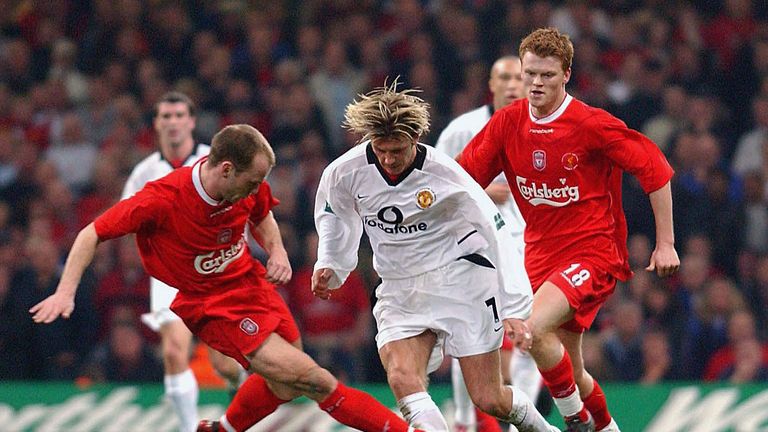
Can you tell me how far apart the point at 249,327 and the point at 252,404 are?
1.55 feet

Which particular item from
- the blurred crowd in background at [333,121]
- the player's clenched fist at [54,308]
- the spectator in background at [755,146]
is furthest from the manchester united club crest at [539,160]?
the spectator in background at [755,146]

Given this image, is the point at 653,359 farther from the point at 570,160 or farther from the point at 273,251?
the point at 273,251

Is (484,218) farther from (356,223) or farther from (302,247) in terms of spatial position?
(302,247)

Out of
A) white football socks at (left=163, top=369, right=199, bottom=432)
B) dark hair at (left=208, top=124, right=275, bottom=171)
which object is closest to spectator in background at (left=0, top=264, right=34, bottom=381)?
white football socks at (left=163, top=369, right=199, bottom=432)

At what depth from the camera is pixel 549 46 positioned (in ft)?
23.8

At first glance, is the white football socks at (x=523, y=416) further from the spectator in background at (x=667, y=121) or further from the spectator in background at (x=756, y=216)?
the spectator in background at (x=667, y=121)

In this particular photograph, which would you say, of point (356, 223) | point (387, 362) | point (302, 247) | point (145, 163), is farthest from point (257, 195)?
point (302, 247)

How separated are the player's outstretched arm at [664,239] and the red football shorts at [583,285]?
33 centimetres

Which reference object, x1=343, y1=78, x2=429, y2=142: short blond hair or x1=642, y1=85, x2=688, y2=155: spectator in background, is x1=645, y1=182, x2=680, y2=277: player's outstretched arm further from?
x1=642, y1=85, x2=688, y2=155: spectator in background

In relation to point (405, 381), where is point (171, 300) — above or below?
above

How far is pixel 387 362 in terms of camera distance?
22.7ft

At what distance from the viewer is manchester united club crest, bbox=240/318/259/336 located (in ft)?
24.5

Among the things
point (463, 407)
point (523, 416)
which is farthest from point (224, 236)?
point (463, 407)

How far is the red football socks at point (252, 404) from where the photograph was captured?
767cm
